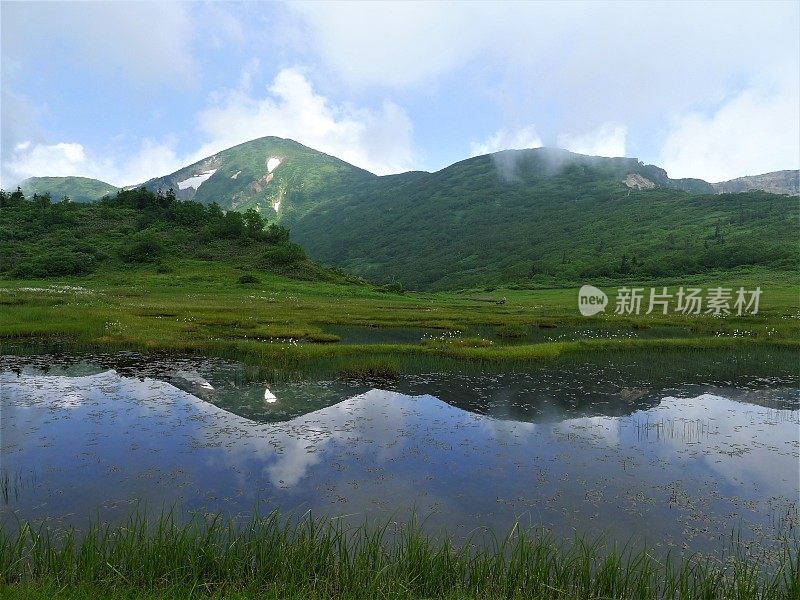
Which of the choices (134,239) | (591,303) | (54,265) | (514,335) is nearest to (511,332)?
(514,335)

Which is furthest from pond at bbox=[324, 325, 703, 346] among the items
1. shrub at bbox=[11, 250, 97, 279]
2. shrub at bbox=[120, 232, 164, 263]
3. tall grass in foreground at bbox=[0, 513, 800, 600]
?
shrub at bbox=[120, 232, 164, 263]

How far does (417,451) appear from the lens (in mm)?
20203

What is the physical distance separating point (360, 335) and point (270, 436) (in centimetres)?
3207

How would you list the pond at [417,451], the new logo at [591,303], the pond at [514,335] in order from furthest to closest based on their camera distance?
the new logo at [591,303]
the pond at [514,335]
the pond at [417,451]

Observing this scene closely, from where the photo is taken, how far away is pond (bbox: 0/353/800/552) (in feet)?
48.8

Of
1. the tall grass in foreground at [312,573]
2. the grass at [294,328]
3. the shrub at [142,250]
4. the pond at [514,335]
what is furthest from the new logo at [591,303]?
the shrub at [142,250]

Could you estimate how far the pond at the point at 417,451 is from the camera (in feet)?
48.8

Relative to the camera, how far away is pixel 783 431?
23922 millimetres

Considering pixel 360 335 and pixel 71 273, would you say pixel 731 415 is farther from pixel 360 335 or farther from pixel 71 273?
pixel 71 273

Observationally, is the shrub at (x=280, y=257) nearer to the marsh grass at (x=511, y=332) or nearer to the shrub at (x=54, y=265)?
the shrub at (x=54, y=265)

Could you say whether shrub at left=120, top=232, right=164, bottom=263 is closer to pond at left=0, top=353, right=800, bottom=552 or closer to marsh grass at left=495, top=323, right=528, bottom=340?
marsh grass at left=495, top=323, right=528, bottom=340

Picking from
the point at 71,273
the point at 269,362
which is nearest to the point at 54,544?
the point at 269,362

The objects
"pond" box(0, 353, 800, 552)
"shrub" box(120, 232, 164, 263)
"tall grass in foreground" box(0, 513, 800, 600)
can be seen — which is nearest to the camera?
"tall grass in foreground" box(0, 513, 800, 600)

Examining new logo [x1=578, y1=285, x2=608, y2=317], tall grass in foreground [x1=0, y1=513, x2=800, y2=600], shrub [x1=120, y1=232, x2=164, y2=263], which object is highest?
shrub [x1=120, y1=232, x2=164, y2=263]
